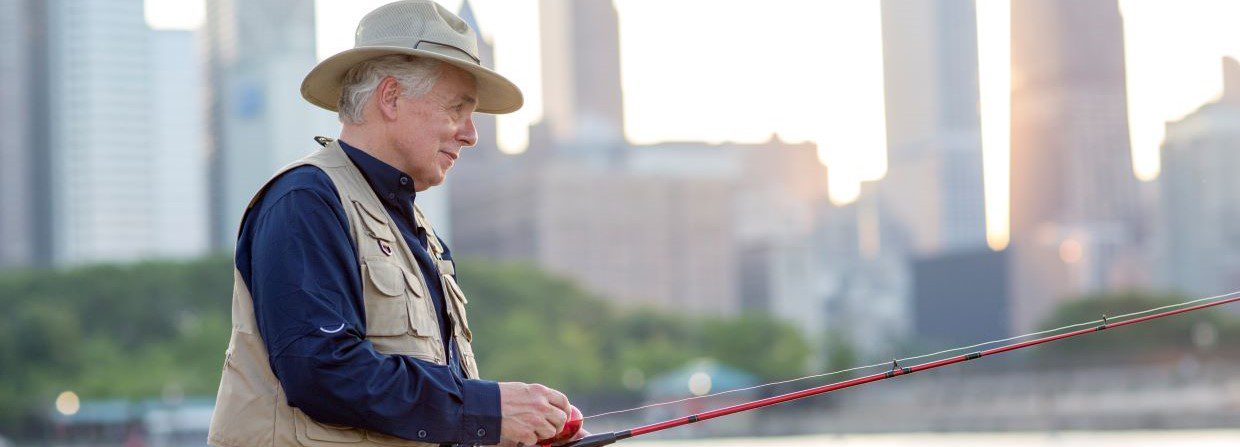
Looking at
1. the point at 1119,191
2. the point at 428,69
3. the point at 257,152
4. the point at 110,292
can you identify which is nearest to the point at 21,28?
the point at 257,152

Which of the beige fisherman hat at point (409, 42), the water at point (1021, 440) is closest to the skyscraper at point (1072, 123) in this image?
the water at point (1021, 440)

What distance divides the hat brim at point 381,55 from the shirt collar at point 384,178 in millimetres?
170

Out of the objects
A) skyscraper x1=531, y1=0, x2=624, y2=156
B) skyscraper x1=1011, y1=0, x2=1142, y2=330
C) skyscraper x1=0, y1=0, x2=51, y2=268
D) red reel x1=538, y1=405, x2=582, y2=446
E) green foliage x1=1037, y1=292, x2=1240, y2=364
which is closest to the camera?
red reel x1=538, y1=405, x2=582, y2=446

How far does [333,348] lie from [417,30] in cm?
66

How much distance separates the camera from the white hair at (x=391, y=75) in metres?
3.35

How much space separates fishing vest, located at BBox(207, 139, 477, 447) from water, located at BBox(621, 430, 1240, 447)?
84.8 feet

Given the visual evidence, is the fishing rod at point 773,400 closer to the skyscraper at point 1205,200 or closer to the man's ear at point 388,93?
the man's ear at point 388,93

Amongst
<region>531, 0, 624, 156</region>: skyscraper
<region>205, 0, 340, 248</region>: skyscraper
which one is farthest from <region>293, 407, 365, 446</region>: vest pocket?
<region>531, 0, 624, 156</region>: skyscraper

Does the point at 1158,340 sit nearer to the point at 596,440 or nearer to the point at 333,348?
the point at 596,440

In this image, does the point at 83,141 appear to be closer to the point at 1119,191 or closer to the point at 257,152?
the point at 257,152

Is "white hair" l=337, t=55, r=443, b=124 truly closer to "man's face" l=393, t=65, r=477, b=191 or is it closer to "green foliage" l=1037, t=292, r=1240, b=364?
"man's face" l=393, t=65, r=477, b=191

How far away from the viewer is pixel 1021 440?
42.0 m

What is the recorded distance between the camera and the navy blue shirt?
297 centimetres

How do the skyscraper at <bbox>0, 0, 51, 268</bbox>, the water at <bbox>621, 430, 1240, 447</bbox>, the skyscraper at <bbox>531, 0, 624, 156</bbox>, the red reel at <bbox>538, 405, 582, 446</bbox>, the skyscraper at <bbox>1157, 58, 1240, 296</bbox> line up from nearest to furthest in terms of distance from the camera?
the red reel at <bbox>538, 405, 582, 446</bbox>, the water at <bbox>621, 430, 1240, 447</bbox>, the skyscraper at <bbox>1157, 58, 1240, 296</bbox>, the skyscraper at <bbox>0, 0, 51, 268</bbox>, the skyscraper at <bbox>531, 0, 624, 156</bbox>
